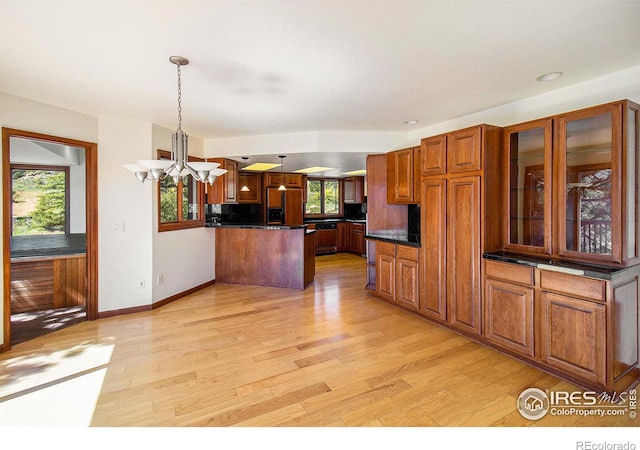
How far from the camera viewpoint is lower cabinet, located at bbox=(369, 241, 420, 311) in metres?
3.80

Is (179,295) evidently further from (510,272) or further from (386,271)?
(510,272)

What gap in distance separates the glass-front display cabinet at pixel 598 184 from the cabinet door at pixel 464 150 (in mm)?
617

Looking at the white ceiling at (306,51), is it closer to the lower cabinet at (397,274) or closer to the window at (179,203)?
the window at (179,203)

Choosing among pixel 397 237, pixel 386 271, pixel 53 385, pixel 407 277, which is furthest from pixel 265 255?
pixel 53 385

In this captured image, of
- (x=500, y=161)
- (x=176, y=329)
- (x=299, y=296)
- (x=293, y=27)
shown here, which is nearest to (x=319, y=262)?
(x=299, y=296)

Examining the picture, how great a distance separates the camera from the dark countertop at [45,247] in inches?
153

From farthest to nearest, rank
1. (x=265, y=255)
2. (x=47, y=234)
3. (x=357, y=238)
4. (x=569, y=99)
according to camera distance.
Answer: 1. (x=357, y=238)
2. (x=47, y=234)
3. (x=265, y=255)
4. (x=569, y=99)

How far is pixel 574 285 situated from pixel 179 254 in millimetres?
4602

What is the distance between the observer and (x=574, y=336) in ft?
7.59

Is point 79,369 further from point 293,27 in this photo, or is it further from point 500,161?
point 500,161

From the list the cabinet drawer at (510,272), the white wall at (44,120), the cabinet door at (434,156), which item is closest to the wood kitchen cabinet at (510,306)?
the cabinet drawer at (510,272)

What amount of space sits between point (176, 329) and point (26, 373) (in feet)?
3.99

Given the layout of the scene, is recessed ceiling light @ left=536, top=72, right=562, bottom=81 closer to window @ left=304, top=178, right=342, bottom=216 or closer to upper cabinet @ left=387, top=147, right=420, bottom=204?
upper cabinet @ left=387, top=147, right=420, bottom=204
